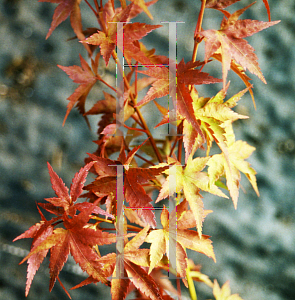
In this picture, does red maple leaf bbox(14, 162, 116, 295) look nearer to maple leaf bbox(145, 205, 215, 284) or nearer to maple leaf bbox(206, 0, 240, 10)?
maple leaf bbox(145, 205, 215, 284)

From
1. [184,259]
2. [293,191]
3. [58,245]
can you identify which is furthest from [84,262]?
[293,191]

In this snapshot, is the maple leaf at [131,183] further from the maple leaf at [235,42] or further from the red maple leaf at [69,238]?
the maple leaf at [235,42]

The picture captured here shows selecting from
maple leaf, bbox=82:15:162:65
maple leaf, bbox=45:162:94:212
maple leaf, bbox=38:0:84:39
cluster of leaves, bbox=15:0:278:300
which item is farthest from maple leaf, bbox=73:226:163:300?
maple leaf, bbox=38:0:84:39

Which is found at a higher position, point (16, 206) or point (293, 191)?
point (293, 191)

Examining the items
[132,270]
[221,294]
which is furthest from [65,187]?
[221,294]

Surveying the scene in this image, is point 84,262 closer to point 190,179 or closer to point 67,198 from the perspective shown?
point 67,198

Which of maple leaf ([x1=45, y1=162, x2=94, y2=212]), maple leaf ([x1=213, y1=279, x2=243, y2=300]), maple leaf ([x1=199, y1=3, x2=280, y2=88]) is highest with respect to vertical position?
maple leaf ([x1=199, y1=3, x2=280, y2=88])
